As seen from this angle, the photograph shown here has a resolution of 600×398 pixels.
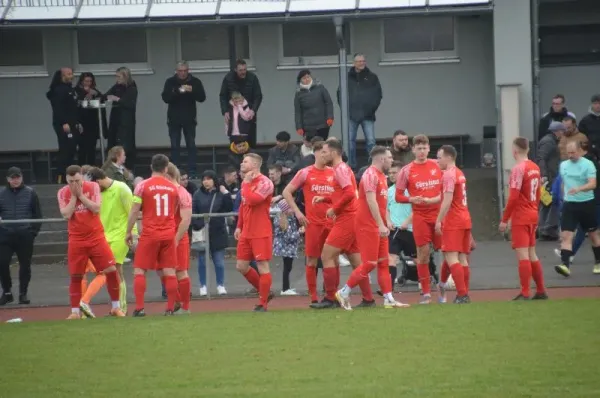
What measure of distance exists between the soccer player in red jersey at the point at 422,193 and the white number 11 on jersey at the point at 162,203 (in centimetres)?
291

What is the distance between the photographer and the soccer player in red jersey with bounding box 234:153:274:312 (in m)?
16.7

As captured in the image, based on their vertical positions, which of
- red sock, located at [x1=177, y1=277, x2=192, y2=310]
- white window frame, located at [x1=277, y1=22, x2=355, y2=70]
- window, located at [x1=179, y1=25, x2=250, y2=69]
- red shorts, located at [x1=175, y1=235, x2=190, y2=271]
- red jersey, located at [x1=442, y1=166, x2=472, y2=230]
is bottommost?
red sock, located at [x1=177, y1=277, x2=192, y2=310]

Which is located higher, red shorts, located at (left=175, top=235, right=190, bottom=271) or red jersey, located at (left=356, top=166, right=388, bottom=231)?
red jersey, located at (left=356, top=166, right=388, bottom=231)

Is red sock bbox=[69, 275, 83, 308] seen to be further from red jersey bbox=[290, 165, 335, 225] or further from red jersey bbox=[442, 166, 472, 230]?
red jersey bbox=[442, 166, 472, 230]

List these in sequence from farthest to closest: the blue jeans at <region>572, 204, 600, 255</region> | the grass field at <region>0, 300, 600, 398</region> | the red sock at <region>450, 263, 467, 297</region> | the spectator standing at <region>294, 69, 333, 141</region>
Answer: the spectator standing at <region>294, 69, 333, 141</region>
the blue jeans at <region>572, 204, 600, 255</region>
the red sock at <region>450, 263, 467, 297</region>
the grass field at <region>0, 300, 600, 398</region>

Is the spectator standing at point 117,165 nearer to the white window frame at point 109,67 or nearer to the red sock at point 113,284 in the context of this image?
the red sock at point 113,284

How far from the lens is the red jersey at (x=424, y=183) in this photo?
17.1m

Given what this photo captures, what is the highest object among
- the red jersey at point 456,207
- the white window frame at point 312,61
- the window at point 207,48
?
the window at point 207,48

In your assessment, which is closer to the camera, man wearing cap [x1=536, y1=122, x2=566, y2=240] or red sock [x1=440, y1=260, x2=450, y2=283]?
red sock [x1=440, y1=260, x2=450, y2=283]

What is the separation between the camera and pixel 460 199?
55.2 ft

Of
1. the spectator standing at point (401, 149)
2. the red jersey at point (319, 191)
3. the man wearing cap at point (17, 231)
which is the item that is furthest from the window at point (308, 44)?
the red jersey at point (319, 191)

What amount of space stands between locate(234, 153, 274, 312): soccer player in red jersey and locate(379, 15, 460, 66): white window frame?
11.2 metres

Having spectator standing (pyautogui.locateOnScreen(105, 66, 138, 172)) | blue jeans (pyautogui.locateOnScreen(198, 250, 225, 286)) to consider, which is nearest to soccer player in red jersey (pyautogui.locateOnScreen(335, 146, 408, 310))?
blue jeans (pyautogui.locateOnScreen(198, 250, 225, 286))

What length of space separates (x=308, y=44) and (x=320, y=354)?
1513cm
